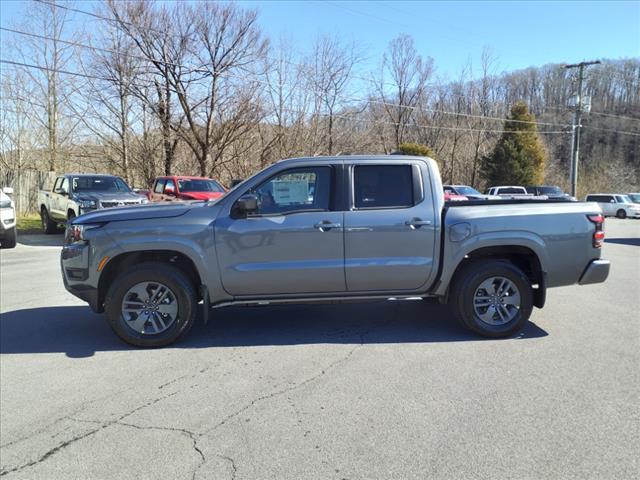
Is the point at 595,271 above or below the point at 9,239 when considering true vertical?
above

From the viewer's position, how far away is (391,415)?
130 inches

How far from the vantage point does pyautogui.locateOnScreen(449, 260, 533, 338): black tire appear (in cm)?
491

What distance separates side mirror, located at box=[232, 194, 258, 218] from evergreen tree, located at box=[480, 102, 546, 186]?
43.2 meters

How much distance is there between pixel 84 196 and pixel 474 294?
12.1 metres

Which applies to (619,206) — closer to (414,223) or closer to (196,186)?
(196,186)

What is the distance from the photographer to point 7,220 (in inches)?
480

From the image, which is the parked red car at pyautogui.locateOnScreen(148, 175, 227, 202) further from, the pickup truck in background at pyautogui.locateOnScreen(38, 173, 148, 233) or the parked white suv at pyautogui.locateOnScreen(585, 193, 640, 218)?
the parked white suv at pyautogui.locateOnScreen(585, 193, 640, 218)

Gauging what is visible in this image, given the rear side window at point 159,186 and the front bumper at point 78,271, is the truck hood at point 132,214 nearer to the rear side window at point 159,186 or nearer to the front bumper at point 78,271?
the front bumper at point 78,271

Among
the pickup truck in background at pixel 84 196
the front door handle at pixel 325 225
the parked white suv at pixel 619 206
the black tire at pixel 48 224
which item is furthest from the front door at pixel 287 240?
the parked white suv at pixel 619 206

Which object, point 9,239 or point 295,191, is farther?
point 9,239

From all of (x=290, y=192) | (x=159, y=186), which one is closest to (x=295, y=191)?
(x=290, y=192)

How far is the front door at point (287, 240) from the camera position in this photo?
15.3 ft

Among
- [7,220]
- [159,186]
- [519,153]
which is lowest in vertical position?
[7,220]

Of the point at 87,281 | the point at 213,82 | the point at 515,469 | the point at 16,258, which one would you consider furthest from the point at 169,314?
the point at 213,82
